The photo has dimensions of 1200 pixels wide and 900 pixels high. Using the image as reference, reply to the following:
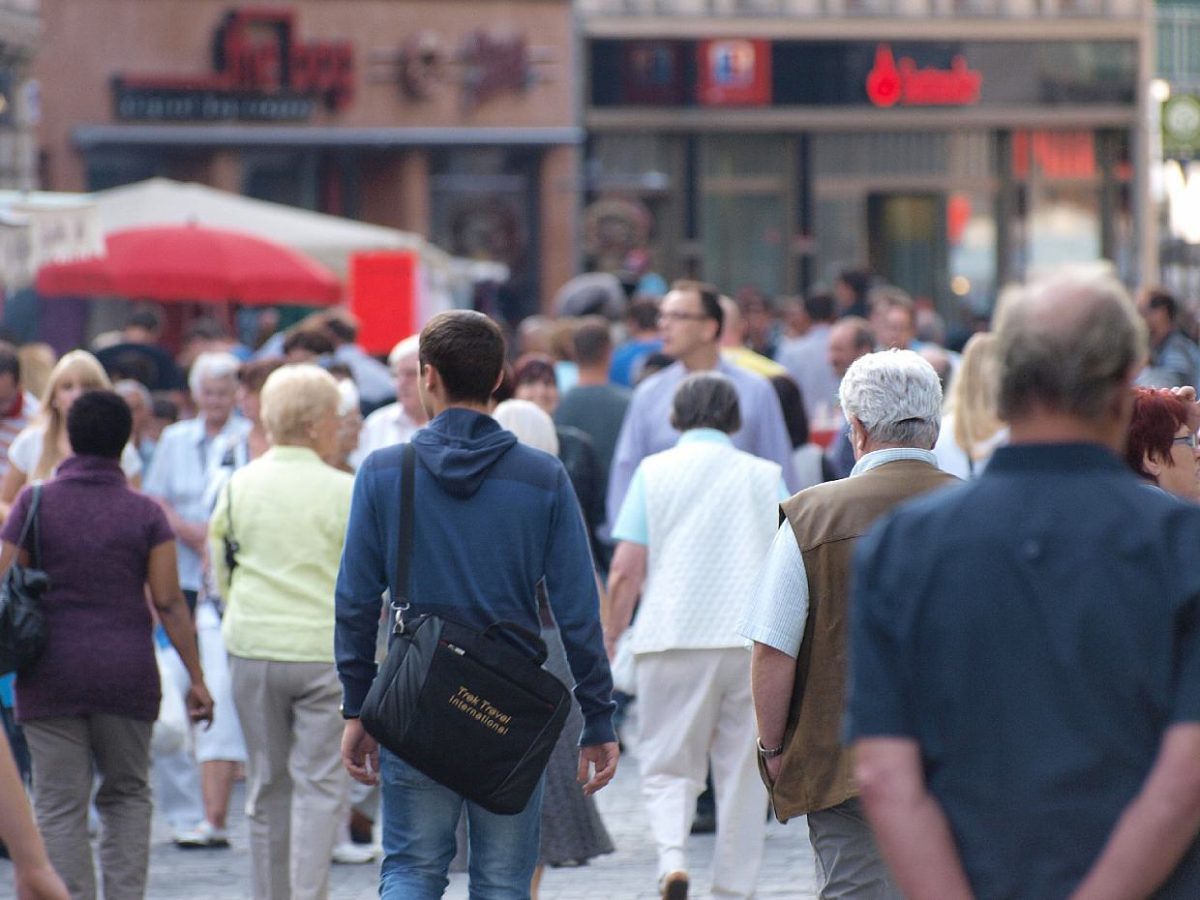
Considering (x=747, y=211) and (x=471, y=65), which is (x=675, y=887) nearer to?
(x=471, y=65)

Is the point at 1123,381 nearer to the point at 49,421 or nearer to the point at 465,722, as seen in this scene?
the point at 465,722

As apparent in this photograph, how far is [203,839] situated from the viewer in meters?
9.20

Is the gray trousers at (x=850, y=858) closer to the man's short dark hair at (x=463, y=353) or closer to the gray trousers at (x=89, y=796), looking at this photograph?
the man's short dark hair at (x=463, y=353)

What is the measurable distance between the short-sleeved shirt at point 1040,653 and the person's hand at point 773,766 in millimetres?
2177

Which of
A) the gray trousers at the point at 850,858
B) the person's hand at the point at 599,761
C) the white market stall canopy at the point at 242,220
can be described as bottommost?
the gray trousers at the point at 850,858

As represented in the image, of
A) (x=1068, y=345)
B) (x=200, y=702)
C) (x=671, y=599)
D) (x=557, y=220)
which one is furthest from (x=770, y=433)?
(x=557, y=220)

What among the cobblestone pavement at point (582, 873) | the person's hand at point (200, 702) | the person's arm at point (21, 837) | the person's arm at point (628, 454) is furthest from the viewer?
the person's arm at point (628, 454)

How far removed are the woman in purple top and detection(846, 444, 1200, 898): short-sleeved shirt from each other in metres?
4.21

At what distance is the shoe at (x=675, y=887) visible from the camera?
7.47 meters

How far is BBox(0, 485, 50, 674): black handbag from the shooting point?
675 centimetres

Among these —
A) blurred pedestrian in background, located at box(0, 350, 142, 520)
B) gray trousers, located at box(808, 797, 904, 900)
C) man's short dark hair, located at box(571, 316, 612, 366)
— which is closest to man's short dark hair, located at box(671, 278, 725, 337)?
man's short dark hair, located at box(571, 316, 612, 366)

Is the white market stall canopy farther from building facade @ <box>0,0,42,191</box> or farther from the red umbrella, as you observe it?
building facade @ <box>0,0,42,191</box>

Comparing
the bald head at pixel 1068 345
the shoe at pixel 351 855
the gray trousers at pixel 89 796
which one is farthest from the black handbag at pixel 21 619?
the bald head at pixel 1068 345

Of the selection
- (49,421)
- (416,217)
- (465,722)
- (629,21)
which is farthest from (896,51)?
(465,722)
